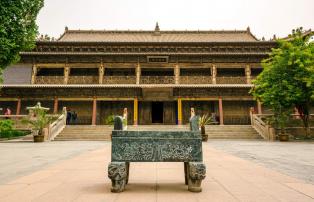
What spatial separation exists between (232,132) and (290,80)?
4708 millimetres

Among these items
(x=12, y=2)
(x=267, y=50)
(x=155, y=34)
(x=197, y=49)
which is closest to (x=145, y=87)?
(x=197, y=49)

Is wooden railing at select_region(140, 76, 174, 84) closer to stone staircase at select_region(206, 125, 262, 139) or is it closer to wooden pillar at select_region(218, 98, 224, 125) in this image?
wooden pillar at select_region(218, 98, 224, 125)

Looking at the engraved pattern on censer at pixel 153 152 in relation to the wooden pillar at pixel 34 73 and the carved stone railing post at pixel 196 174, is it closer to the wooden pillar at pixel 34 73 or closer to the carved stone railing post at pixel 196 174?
the carved stone railing post at pixel 196 174

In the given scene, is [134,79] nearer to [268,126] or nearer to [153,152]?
[268,126]

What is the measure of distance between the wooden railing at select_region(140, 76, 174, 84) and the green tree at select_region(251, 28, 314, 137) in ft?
23.3

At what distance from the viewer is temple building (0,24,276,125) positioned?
59.8ft

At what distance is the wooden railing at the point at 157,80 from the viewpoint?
732 inches

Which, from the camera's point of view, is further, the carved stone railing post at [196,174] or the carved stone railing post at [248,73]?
the carved stone railing post at [248,73]

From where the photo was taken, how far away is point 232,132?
1488cm

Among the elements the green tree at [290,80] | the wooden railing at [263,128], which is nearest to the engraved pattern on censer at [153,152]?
the green tree at [290,80]

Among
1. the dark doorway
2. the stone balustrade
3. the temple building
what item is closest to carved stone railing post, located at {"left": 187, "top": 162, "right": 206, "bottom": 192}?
the temple building

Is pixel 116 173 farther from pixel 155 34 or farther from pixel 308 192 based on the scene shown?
pixel 155 34

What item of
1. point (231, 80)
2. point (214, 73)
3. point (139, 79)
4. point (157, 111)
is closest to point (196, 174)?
point (139, 79)

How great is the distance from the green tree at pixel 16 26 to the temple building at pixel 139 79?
7.88 meters
